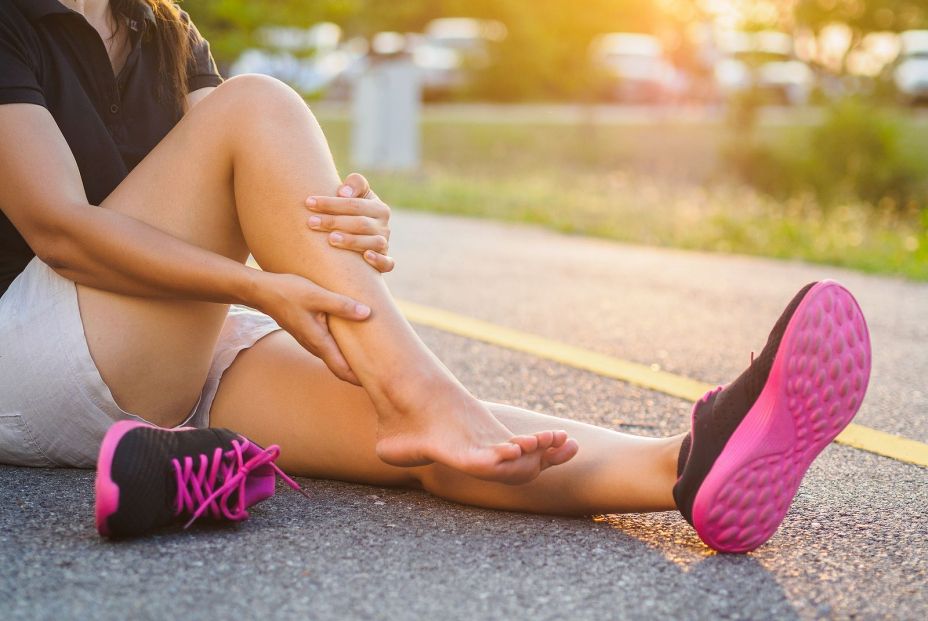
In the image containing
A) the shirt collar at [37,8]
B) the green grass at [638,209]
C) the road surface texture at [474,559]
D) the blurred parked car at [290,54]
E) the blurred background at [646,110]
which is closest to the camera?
the road surface texture at [474,559]

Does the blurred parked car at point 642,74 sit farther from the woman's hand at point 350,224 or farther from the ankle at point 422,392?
the ankle at point 422,392

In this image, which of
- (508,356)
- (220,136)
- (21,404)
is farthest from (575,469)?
(508,356)

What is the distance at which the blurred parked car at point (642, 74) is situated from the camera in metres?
26.5

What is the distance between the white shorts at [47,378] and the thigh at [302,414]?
0.67 feet

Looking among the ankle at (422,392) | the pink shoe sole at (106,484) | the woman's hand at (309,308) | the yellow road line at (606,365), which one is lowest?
the yellow road line at (606,365)

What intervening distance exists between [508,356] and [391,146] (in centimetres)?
945

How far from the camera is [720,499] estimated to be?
174 cm

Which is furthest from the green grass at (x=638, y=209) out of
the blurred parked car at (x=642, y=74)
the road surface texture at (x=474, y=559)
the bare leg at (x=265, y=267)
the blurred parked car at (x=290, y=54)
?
the blurred parked car at (x=642, y=74)

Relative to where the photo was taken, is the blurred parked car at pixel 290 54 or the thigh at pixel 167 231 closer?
the thigh at pixel 167 231

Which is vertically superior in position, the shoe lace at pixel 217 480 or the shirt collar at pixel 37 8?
the shirt collar at pixel 37 8

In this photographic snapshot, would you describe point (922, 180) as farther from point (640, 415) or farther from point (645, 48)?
point (640, 415)

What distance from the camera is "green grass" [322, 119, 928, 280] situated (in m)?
6.95

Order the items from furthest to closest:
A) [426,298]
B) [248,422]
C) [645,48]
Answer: [645,48]
[426,298]
[248,422]

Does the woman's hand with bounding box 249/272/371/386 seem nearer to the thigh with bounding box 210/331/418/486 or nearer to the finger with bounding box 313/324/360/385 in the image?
the finger with bounding box 313/324/360/385
